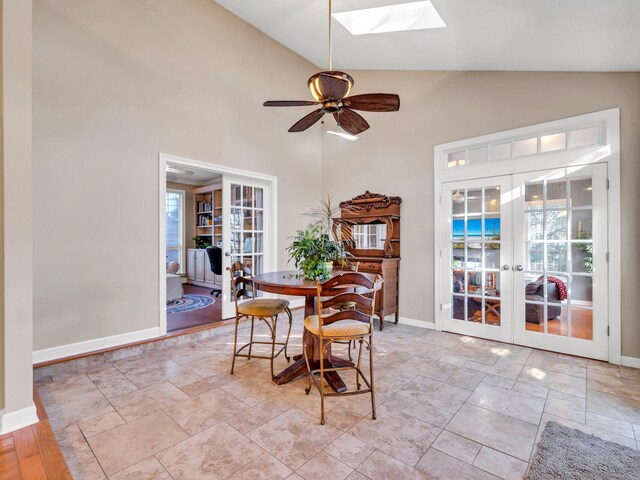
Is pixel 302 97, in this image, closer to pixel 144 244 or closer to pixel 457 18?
pixel 457 18

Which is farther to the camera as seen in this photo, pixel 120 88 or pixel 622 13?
pixel 120 88

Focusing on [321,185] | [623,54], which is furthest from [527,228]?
[321,185]

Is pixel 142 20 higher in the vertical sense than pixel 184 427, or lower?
higher

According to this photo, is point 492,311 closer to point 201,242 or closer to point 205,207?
point 201,242

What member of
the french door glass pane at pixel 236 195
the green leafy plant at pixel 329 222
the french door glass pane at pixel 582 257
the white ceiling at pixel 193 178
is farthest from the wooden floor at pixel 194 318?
the french door glass pane at pixel 582 257

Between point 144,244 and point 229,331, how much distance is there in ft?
4.94

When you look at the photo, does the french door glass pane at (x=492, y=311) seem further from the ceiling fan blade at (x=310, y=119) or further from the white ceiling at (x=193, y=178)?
the white ceiling at (x=193, y=178)

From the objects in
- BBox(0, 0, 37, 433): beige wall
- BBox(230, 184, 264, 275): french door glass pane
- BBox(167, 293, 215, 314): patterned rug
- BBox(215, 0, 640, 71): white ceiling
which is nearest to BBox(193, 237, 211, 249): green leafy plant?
BBox(167, 293, 215, 314): patterned rug

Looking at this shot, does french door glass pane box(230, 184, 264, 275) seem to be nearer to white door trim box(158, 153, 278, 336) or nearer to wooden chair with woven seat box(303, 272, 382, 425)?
white door trim box(158, 153, 278, 336)

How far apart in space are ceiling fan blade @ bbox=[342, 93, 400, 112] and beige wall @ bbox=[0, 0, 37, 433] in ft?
7.04

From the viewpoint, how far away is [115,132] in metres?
3.20

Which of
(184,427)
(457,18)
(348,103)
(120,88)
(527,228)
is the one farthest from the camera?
(527,228)

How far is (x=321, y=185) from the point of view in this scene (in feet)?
18.1

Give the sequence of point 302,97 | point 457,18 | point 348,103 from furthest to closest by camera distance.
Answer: point 302,97
point 457,18
point 348,103
